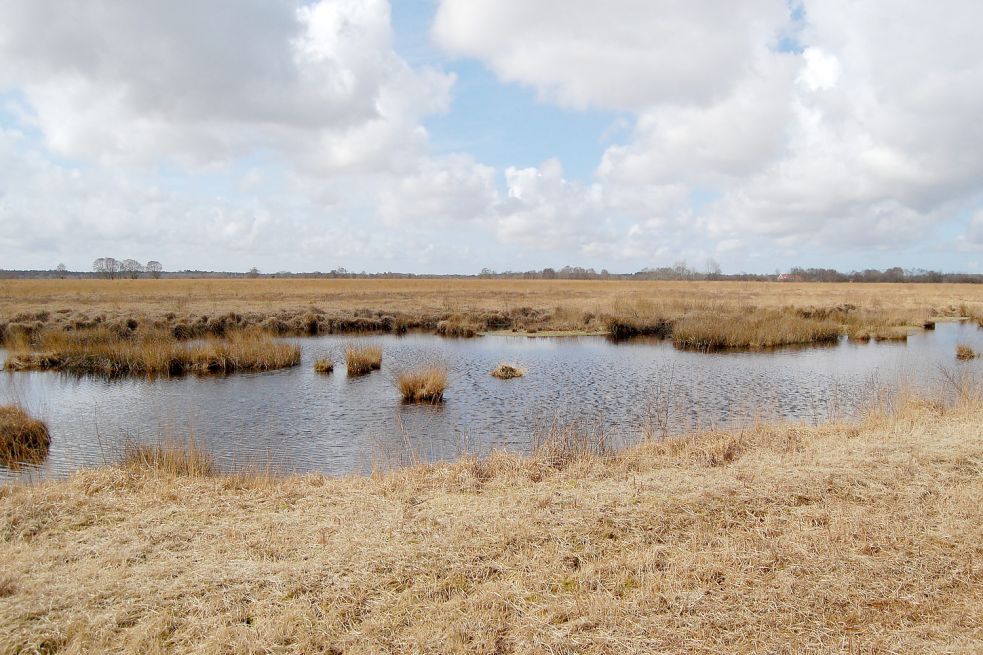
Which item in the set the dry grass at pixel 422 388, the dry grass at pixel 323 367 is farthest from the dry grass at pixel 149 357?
the dry grass at pixel 422 388

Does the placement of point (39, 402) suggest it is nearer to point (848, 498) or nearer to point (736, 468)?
point (736, 468)

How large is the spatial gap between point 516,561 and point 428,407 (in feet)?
34.4

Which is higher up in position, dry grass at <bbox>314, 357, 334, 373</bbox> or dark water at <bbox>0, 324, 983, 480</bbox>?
dry grass at <bbox>314, 357, 334, 373</bbox>

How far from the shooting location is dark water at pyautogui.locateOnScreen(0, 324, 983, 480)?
11883mm

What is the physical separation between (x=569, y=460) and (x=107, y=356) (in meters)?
19.1

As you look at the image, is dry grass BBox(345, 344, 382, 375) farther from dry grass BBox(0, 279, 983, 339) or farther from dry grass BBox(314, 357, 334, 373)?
dry grass BBox(0, 279, 983, 339)

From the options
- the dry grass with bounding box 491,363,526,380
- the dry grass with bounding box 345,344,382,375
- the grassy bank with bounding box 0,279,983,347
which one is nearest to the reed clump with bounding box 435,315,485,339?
the grassy bank with bounding box 0,279,983,347

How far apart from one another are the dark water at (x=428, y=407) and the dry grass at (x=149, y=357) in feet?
3.19

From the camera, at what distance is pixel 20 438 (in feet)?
37.3

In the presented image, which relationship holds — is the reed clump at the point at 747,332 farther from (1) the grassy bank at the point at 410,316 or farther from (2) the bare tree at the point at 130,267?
(2) the bare tree at the point at 130,267

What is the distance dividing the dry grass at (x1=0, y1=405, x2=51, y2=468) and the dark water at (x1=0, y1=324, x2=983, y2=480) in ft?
0.92

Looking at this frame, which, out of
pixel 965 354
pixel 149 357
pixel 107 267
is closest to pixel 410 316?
pixel 149 357

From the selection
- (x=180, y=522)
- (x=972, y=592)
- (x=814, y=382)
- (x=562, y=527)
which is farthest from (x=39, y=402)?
(x=814, y=382)

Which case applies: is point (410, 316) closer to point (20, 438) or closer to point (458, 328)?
point (458, 328)
